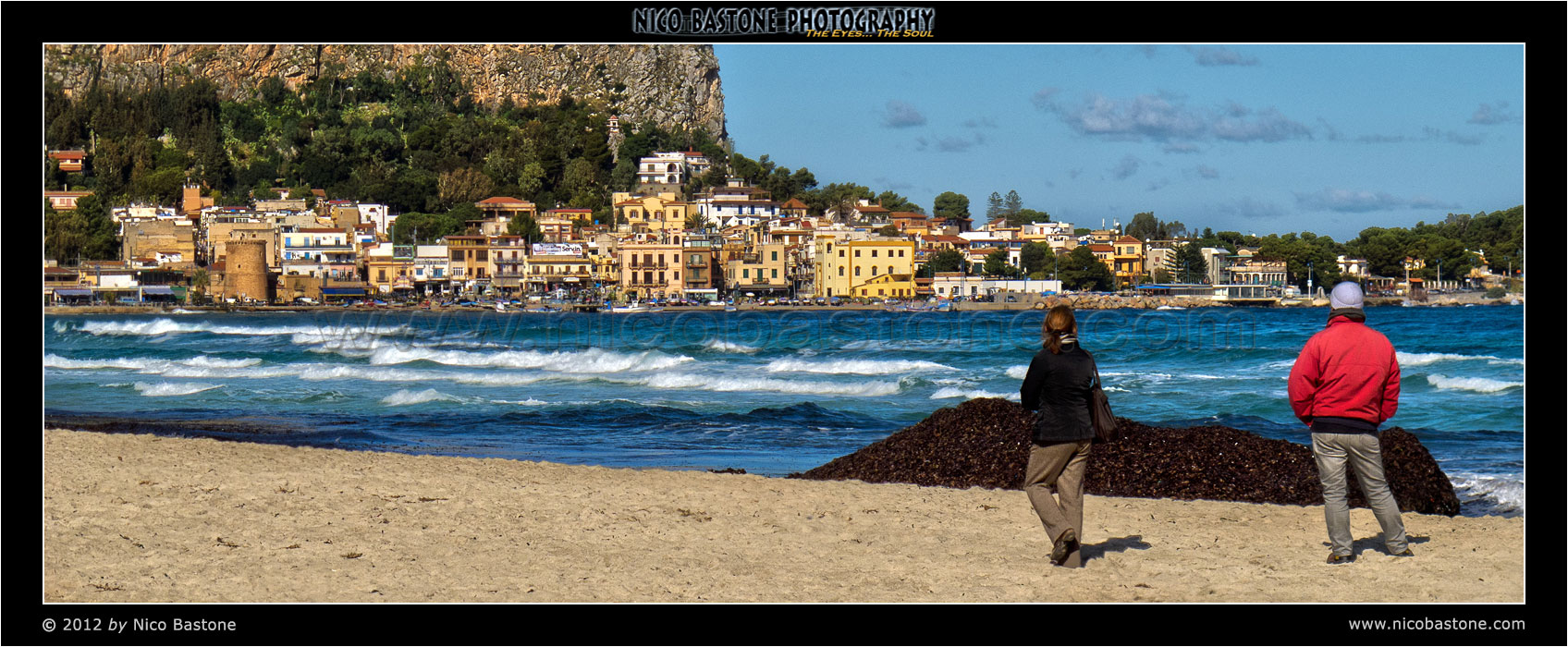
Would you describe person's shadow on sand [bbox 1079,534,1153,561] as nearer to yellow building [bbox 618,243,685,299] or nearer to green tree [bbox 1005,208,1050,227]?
yellow building [bbox 618,243,685,299]

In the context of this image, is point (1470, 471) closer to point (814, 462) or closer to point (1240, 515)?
point (1240, 515)

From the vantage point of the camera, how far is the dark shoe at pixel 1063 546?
488 centimetres

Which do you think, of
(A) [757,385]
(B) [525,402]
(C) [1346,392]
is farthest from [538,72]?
(C) [1346,392]

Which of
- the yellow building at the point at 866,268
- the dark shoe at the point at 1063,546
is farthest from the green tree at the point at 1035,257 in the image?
the dark shoe at the point at 1063,546

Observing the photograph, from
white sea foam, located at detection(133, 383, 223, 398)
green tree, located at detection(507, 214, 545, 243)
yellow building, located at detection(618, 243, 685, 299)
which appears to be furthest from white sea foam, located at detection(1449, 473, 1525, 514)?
green tree, located at detection(507, 214, 545, 243)

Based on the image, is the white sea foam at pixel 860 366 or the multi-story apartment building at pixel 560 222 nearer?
the white sea foam at pixel 860 366

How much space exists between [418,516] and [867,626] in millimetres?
3253

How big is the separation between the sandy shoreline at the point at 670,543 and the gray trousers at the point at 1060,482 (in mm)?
193

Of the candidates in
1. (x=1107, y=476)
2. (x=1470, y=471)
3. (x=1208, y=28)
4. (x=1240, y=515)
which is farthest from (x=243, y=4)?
(x=1470, y=471)

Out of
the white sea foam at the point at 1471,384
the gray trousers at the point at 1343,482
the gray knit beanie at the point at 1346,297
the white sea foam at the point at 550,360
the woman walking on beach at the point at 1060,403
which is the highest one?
the gray knit beanie at the point at 1346,297

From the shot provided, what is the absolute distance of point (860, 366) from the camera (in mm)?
21906

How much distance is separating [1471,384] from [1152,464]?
36.3 feet

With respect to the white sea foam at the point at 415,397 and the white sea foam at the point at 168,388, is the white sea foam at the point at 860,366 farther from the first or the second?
the white sea foam at the point at 168,388

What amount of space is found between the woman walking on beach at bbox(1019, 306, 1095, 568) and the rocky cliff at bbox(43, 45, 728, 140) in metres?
109
